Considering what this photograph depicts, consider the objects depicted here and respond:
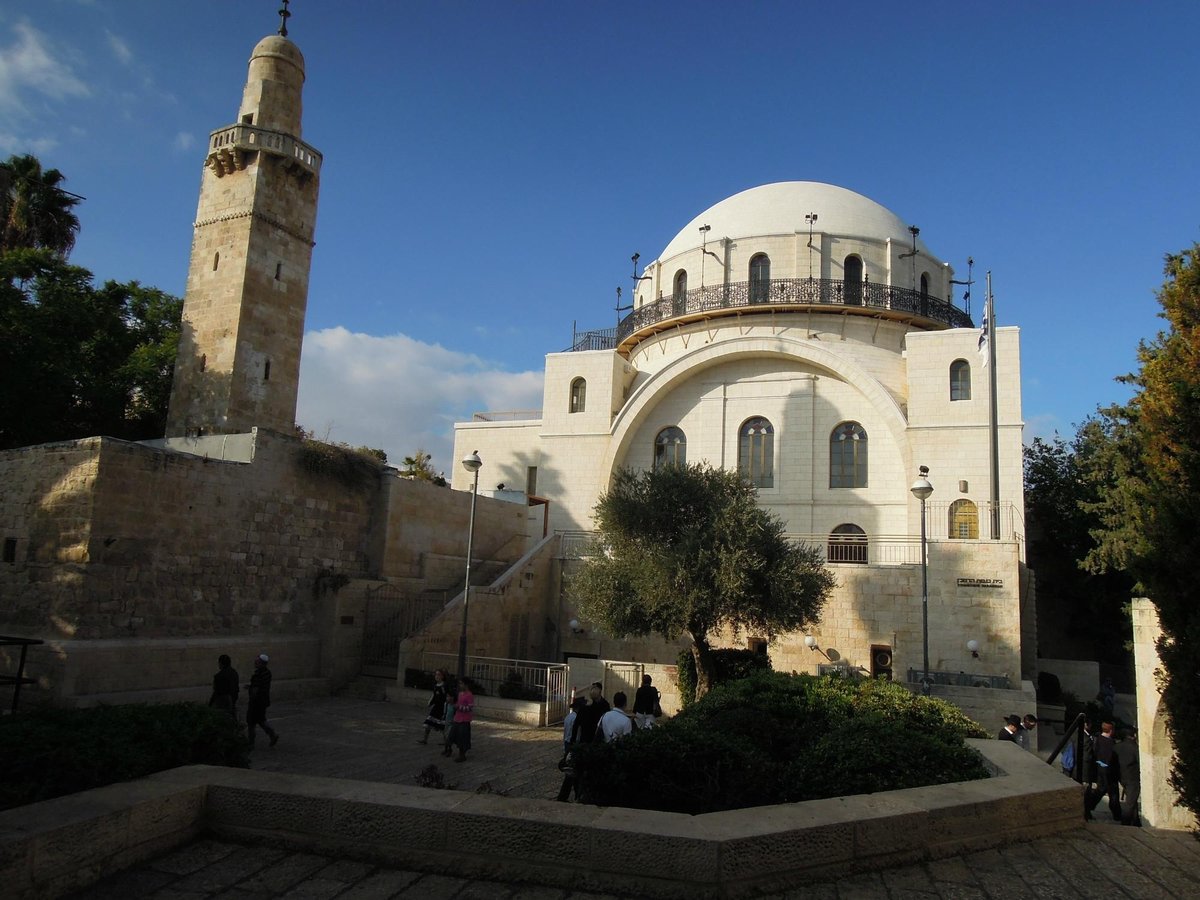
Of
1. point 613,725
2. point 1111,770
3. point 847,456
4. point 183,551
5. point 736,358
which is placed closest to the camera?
point 613,725

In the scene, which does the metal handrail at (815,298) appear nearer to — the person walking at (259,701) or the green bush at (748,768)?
the person walking at (259,701)

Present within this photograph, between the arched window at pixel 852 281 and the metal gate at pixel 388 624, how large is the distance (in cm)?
1516

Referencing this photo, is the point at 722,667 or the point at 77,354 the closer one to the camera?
the point at 722,667

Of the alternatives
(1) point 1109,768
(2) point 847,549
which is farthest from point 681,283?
(1) point 1109,768

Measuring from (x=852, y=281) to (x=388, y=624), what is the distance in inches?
670

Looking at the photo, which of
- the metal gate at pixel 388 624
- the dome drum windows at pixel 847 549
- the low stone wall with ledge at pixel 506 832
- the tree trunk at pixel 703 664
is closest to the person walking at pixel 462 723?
the low stone wall with ledge at pixel 506 832

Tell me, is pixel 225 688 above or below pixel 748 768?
below

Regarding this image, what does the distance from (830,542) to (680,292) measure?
10478mm

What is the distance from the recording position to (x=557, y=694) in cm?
1340

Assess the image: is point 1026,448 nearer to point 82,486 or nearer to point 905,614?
point 905,614

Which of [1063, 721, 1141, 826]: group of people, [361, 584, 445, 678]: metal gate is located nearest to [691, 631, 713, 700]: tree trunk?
[361, 584, 445, 678]: metal gate

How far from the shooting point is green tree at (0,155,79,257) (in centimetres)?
2284

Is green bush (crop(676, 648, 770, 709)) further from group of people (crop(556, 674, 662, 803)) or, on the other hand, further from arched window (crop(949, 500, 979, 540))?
arched window (crop(949, 500, 979, 540))

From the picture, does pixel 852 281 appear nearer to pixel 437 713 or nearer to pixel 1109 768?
pixel 1109 768
